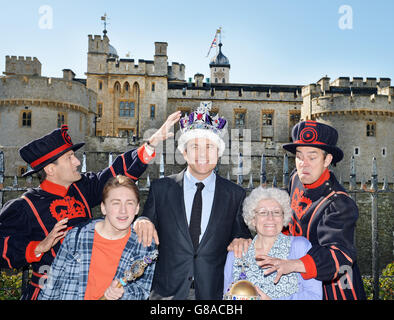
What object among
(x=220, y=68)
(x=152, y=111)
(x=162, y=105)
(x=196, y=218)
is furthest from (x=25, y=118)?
(x=220, y=68)

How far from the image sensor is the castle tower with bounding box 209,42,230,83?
173 feet

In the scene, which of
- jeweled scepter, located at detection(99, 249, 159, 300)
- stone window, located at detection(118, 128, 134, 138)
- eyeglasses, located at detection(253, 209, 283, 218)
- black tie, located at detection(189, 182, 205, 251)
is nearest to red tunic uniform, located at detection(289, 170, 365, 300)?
eyeglasses, located at detection(253, 209, 283, 218)

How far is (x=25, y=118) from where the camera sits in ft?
72.3

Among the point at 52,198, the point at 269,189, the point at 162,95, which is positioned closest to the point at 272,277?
the point at 269,189

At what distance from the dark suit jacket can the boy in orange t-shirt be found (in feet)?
0.91

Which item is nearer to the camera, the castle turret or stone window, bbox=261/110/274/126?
the castle turret

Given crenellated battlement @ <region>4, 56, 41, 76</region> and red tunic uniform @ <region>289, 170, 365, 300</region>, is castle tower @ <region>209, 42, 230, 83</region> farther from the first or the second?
red tunic uniform @ <region>289, 170, 365, 300</region>

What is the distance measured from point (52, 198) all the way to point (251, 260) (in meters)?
2.01

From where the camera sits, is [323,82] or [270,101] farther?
[270,101]

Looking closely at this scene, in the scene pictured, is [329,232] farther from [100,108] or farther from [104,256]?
[100,108]

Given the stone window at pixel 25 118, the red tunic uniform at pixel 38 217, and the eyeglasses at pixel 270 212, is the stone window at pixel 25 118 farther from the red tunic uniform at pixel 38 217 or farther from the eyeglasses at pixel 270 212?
the eyeglasses at pixel 270 212

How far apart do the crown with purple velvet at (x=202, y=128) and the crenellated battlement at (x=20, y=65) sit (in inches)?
1272

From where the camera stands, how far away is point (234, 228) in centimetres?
356

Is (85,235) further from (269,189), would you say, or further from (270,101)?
(270,101)
